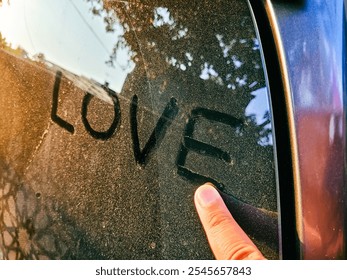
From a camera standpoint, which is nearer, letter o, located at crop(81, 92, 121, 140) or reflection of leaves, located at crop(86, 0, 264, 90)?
reflection of leaves, located at crop(86, 0, 264, 90)

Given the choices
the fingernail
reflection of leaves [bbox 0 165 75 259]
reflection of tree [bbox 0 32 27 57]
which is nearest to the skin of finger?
the fingernail

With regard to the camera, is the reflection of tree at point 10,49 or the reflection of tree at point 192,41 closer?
the reflection of tree at point 192,41

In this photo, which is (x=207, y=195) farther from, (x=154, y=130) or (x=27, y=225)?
(x=27, y=225)

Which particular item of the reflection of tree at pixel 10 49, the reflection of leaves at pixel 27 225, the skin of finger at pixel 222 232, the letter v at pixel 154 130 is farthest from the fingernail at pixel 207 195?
the reflection of tree at pixel 10 49

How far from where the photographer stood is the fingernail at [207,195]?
171cm

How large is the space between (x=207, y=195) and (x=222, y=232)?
8.1 inches

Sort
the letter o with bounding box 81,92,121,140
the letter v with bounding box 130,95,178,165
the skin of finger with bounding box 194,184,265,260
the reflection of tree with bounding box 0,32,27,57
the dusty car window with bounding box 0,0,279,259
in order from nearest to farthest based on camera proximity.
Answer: the skin of finger with bounding box 194,184,265,260, the dusty car window with bounding box 0,0,279,259, the letter v with bounding box 130,95,178,165, the letter o with bounding box 81,92,121,140, the reflection of tree with bounding box 0,32,27,57

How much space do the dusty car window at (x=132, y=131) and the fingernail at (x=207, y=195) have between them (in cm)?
5

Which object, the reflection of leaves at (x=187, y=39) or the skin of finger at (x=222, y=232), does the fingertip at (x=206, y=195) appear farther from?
the reflection of leaves at (x=187, y=39)

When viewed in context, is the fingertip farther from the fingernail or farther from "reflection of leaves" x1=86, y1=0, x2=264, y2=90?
"reflection of leaves" x1=86, y1=0, x2=264, y2=90

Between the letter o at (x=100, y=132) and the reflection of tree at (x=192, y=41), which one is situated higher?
the reflection of tree at (x=192, y=41)

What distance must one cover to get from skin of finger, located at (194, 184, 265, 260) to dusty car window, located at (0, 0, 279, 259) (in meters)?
0.05

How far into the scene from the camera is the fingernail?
1.71 meters

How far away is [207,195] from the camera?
173 cm
